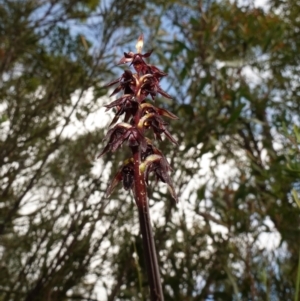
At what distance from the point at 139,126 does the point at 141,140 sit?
0.10 ft

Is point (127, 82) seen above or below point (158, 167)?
above

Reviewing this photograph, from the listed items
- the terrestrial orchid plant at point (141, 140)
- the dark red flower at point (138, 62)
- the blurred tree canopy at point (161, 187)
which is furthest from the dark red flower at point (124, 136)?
the blurred tree canopy at point (161, 187)

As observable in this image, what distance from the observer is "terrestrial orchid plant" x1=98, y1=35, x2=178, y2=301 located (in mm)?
663

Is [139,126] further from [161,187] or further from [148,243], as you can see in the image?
[161,187]

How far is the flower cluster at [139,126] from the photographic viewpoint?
748 mm

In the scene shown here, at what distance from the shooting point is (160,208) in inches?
134

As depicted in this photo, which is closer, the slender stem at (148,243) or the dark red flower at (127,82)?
the slender stem at (148,243)

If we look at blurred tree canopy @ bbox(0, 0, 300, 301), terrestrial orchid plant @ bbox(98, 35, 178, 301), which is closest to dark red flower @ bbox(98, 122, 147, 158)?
terrestrial orchid plant @ bbox(98, 35, 178, 301)

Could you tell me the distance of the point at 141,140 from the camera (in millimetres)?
742

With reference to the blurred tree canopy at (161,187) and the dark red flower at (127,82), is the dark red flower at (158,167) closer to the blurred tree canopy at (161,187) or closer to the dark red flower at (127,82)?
the dark red flower at (127,82)

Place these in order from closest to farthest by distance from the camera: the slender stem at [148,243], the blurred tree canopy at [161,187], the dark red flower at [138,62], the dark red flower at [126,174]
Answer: the slender stem at [148,243], the dark red flower at [126,174], the dark red flower at [138,62], the blurred tree canopy at [161,187]

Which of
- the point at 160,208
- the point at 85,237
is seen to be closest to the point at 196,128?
the point at 160,208

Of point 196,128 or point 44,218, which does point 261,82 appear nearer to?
point 196,128

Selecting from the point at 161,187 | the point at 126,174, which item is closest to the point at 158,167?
the point at 126,174
